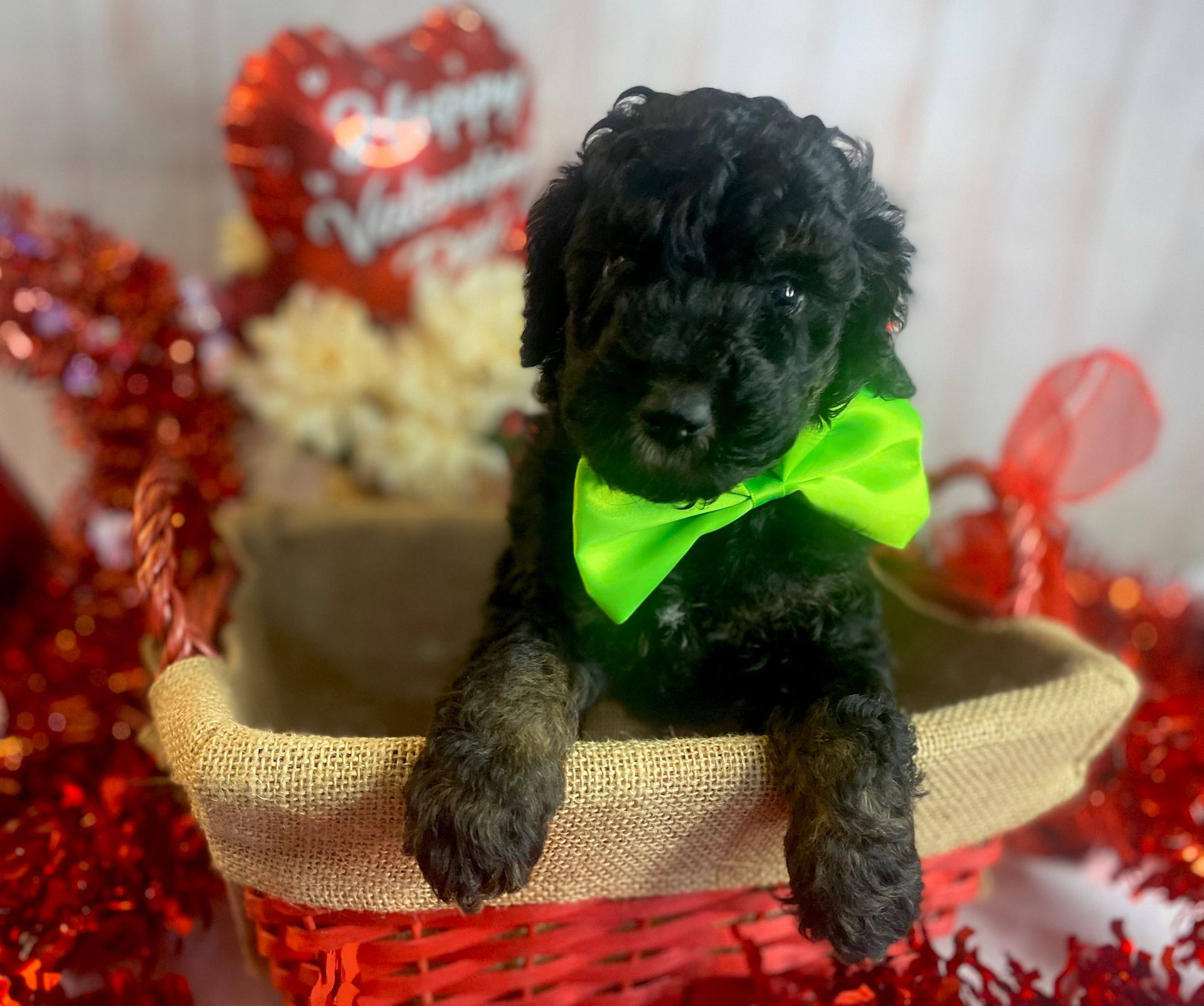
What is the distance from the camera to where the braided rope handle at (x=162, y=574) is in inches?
43.1

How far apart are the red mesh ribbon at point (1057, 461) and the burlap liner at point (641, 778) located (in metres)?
0.16

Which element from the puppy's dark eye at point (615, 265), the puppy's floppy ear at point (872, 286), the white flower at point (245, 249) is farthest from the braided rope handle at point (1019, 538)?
the white flower at point (245, 249)

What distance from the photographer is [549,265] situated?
3.16 feet

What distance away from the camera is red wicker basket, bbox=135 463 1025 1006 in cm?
95

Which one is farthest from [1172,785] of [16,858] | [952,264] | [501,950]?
[16,858]

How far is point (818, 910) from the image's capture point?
2.68 feet

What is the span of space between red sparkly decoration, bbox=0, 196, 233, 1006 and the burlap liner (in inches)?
8.8

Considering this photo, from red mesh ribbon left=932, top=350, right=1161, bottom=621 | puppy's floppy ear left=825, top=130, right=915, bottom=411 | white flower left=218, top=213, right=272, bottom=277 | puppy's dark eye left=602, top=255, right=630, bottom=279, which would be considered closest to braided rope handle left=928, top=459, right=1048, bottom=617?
red mesh ribbon left=932, top=350, right=1161, bottom=621

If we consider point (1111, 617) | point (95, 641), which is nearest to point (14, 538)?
point (95, 641)

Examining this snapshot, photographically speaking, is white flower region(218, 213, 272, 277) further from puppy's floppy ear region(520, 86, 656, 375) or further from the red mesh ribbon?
the red mesh ribbon

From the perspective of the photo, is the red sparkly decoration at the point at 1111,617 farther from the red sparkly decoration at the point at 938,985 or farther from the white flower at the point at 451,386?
the white flower at the point at 451,386

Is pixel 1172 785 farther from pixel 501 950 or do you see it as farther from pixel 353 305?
pixel 353 305

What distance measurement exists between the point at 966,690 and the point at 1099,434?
51 centimetres

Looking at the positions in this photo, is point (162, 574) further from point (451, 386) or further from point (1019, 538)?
point (1019, 538)
